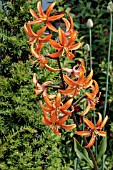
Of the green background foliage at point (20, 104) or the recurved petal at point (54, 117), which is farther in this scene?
the green background foliage at point (20, 104)

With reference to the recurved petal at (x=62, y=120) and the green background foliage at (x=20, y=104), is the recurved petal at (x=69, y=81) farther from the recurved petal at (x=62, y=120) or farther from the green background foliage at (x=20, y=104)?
the green background foliage at (x=20, y=104)

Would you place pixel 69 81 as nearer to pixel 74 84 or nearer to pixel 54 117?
pixel 74 84

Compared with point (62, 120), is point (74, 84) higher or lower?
higher

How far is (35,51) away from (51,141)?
88cm

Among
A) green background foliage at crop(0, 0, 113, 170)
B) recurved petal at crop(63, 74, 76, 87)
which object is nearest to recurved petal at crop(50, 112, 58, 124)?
recurved petal at crop(63, 74, 76, 87)

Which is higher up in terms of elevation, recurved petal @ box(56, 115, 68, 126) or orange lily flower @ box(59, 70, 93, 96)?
orange lily flower @ box(59, 70, 93, 96)

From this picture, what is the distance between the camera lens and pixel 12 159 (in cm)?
279

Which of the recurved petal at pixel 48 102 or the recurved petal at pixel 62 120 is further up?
the recurved petal at pixel 48 102

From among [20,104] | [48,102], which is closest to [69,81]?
[48,102]

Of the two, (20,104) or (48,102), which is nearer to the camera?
(48,102)

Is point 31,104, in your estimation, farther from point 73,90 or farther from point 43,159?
point 73,90

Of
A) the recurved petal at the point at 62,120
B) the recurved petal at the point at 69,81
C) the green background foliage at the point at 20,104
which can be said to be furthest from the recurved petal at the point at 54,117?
the green background foliage at the point at 20,104

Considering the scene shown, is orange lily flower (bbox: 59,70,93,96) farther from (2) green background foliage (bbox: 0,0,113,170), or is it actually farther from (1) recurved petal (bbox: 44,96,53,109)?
(2) green background foliage (bbox: 0,0,113,170)

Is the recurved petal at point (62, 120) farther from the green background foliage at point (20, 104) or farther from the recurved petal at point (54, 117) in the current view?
the green background foliage at point (20, 104)
